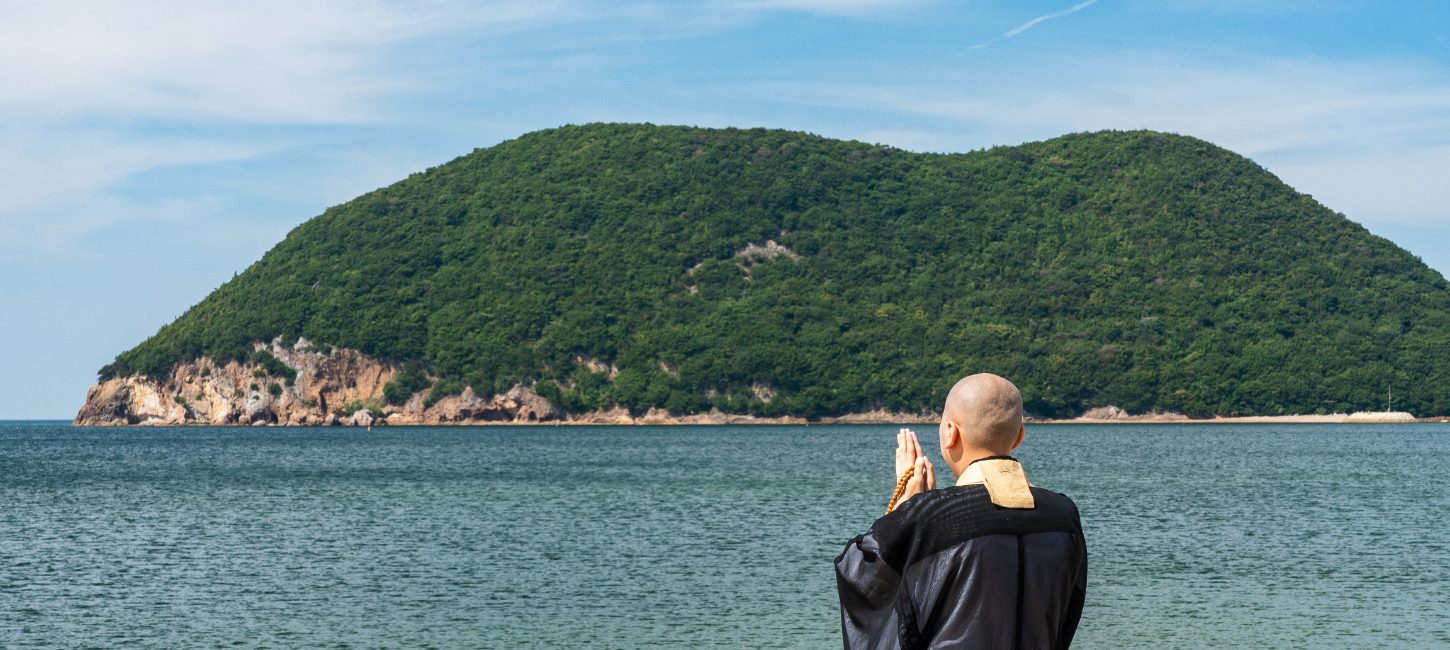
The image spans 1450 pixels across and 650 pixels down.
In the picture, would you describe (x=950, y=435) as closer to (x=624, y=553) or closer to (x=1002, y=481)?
(x=1002, y=481)

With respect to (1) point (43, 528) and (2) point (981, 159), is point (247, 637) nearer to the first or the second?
(1) point (43, 528)

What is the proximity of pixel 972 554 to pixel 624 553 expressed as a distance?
95.0ft

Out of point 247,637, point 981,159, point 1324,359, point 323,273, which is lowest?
point 247,637

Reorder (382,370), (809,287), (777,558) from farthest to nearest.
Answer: (809,287), (382,370), (777,558)

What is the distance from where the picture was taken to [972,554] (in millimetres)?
4258

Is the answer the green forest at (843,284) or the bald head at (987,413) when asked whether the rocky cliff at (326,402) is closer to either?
the green forest at (843,284)

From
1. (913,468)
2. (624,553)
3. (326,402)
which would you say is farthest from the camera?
(326,402)

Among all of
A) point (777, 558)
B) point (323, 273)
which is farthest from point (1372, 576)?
point (323, 273)

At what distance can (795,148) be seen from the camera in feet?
641

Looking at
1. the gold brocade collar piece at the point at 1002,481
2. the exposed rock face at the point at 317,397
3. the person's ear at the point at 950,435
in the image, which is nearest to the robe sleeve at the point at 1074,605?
the gold brocade collar piece at the point at 1002,481

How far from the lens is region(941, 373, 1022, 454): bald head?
14.4ft

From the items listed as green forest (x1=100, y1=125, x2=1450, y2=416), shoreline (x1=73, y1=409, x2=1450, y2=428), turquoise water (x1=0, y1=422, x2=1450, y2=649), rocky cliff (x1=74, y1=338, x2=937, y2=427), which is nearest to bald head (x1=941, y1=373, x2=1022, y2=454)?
turquoise water (x1=0, y1=422, x2=1450, y2=649)

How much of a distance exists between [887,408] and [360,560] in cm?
11833

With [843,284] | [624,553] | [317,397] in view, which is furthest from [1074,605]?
[843,284]
